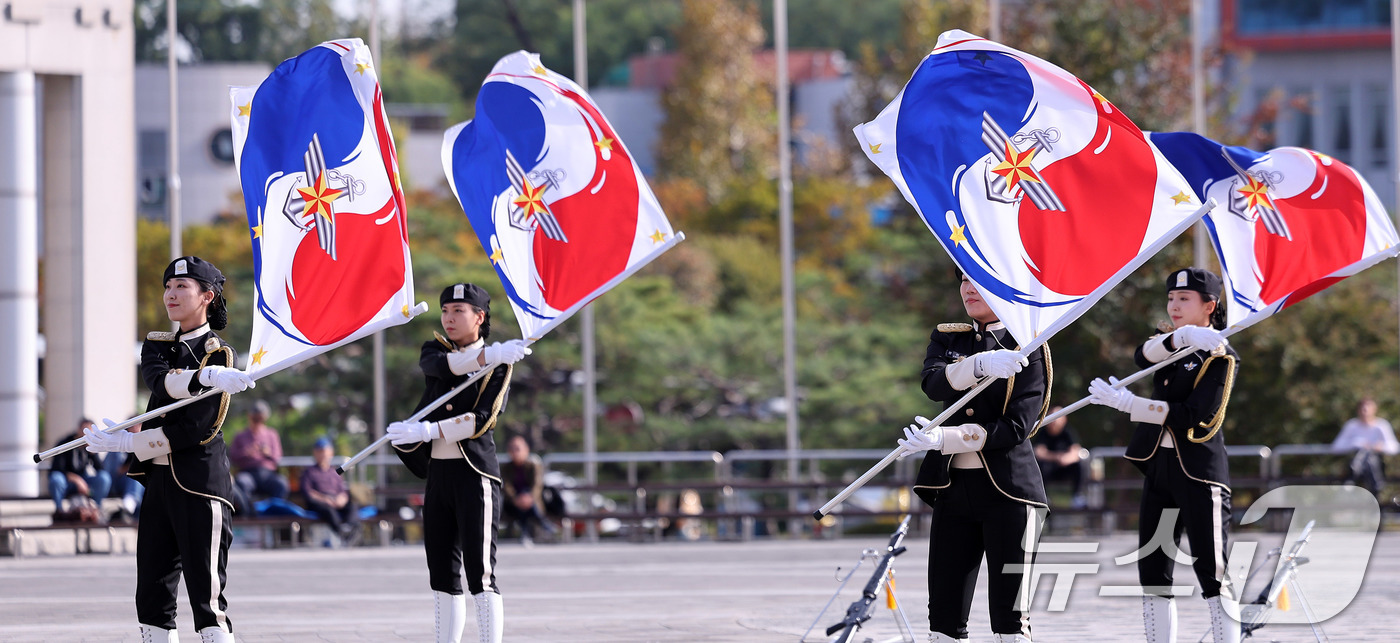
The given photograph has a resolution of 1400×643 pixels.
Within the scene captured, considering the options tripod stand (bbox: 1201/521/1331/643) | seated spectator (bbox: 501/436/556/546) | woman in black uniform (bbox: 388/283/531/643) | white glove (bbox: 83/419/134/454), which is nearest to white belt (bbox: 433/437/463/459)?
woman in black uniform (bbox: 388/283/531/643)

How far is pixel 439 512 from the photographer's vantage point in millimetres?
9766

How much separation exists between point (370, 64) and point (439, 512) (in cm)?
251

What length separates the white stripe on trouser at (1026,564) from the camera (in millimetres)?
7898

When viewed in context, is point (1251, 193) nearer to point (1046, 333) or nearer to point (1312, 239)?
point (1312, 239)

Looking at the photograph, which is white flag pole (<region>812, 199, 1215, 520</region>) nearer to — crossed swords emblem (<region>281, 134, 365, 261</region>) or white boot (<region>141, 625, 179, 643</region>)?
white boot (<region>141, 625, 179, 643</region>)

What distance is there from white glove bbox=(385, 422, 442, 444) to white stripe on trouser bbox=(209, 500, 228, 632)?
1.26 meters

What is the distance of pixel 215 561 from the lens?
334 inches

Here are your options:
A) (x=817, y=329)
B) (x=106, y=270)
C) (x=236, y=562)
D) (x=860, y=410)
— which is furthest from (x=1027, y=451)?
(x=817, y=329)

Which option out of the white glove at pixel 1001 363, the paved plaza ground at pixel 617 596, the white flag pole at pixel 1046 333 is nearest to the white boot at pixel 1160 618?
the paved plaza ground at pixel 617 596

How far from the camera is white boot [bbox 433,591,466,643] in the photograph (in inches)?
378

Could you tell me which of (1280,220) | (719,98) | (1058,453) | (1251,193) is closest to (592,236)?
(1251,193)

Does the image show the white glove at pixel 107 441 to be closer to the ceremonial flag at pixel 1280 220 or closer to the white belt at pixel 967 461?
the white belt at pixel 967 461

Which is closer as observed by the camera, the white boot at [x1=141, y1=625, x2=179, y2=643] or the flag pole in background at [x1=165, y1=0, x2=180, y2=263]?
the white boot at [x1=141, y1=625, x2=179, y2=643]

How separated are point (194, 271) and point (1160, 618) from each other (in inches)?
200
